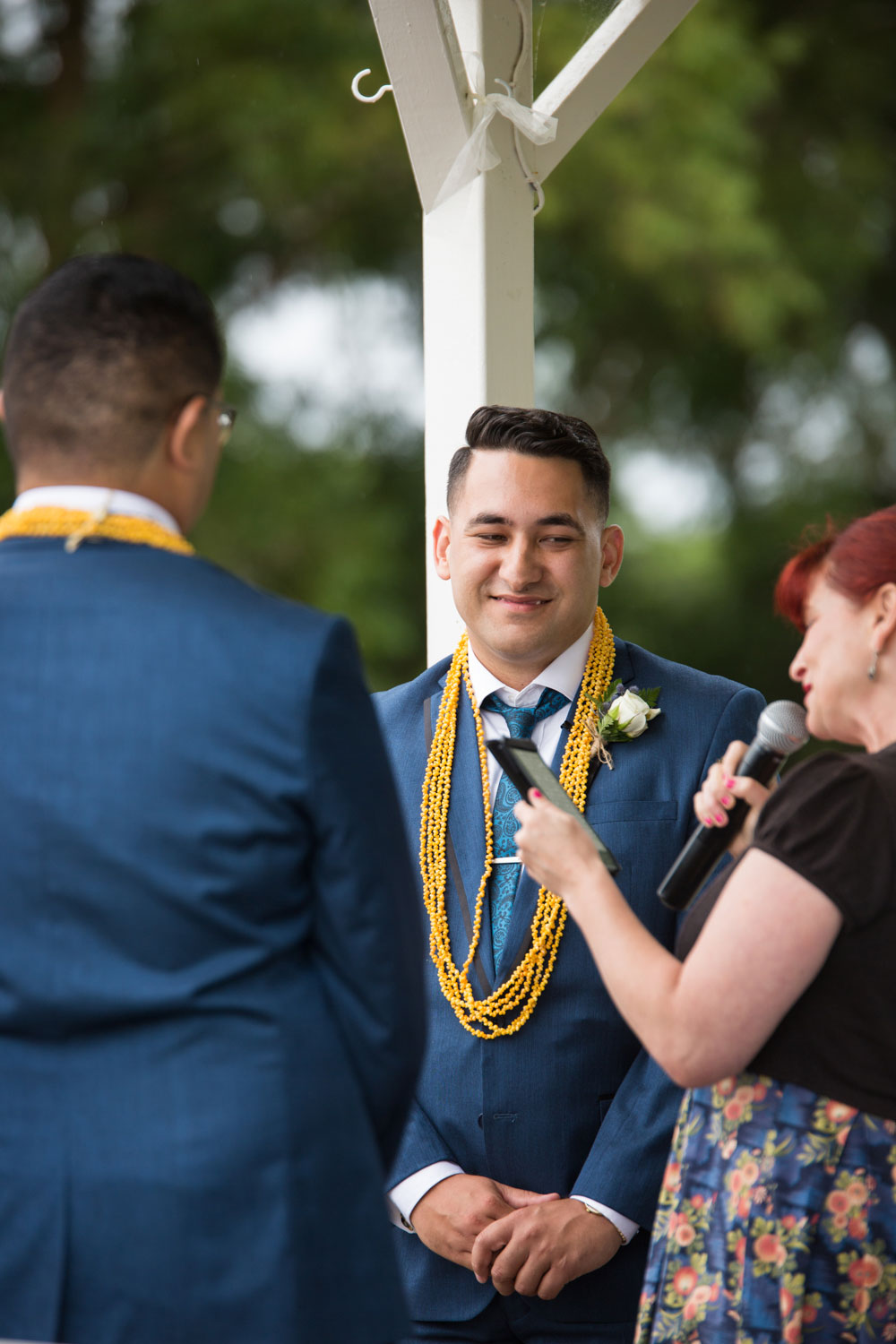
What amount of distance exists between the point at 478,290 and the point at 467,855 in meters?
1.09

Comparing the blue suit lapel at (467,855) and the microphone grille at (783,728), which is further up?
the microphone grille at (783,728)

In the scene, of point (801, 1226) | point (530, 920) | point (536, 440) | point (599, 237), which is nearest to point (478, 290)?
point (536, 440)

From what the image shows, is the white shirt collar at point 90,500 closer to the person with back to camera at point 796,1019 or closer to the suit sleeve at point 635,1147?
the person with back to camera at point 796,1019

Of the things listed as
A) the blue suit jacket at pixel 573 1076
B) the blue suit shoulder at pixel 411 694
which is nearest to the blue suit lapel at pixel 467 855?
the blue suit jacket at pixel 573 1076

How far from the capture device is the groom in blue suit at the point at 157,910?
1514 mm

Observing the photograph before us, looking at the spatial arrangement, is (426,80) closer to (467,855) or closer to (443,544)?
(443,544)

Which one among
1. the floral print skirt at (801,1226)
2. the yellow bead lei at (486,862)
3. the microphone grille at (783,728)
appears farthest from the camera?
the yellow bead lei at (486,862)

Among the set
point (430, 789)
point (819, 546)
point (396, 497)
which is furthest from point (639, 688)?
point (396, 497)

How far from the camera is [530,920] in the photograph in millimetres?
2430

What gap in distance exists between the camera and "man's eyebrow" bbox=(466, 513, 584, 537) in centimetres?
259

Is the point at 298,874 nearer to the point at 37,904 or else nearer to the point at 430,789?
the point at 37,904

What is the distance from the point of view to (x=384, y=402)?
9148mm

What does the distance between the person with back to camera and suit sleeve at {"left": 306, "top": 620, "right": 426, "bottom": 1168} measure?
11.7 inches

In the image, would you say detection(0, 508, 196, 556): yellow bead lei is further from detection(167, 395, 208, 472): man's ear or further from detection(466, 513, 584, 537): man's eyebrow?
detection(466, 513, 584, 537): man's eyebrow
